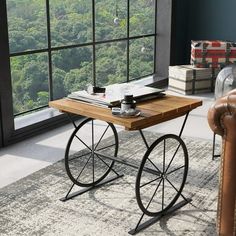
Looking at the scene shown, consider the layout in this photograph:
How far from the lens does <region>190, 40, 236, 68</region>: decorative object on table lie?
201 inches

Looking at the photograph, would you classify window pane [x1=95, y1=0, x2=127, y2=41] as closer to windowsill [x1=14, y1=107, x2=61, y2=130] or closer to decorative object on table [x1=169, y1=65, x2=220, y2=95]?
decorative object on table [x1=169, y1=65, x2=220, y2=95]

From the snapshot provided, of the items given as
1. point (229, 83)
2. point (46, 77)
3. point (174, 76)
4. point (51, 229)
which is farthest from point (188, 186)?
point (174, 76)

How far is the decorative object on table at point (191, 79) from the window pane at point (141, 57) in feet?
1.39

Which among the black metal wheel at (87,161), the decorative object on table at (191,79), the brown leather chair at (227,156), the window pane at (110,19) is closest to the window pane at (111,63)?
the window pane at (110,19)

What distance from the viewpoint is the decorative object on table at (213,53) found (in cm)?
511

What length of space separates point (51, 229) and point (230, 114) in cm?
108

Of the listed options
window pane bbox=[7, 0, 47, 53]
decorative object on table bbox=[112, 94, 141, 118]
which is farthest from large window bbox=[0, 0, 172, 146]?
decorative object on table bbox=[112, 94, 141, 118]

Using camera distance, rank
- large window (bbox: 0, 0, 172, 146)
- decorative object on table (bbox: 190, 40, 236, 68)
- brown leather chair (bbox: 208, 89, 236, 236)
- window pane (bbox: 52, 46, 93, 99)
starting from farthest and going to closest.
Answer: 1. decorative object on table (bbox: 190, 40, 236, 68)
2. window pane (bbox: 52, 46, 93, 99)
3. large window (bbox: 0, 0, 172, 146)
4. brown leather chair (bbox: 208, 89, 236, 236)

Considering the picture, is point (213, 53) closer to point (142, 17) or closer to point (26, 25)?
point (142, 17)

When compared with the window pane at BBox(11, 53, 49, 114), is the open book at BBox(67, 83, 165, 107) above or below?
above

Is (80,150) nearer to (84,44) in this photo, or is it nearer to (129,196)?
(129,196)

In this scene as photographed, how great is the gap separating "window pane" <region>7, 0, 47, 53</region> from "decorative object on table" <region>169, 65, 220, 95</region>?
1844 millimetres

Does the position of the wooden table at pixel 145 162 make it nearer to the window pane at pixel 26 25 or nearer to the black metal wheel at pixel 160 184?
the black metal wheel at pixel 160 184

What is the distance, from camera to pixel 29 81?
392 cm
